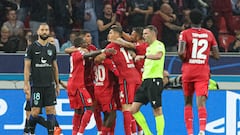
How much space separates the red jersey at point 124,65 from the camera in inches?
697

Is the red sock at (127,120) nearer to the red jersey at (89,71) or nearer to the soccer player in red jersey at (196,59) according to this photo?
the red jersey at (89,71)

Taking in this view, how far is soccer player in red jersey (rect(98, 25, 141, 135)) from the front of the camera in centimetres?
1762

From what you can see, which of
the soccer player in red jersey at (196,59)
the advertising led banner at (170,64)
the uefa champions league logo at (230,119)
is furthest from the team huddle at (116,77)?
the advertising led banner at (170,64)

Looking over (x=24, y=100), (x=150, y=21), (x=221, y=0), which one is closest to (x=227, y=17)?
(x=221, y=0)

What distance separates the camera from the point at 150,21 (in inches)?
893

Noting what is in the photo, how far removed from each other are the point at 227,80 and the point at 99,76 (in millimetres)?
4580

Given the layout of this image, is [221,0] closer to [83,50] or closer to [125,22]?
[125,22]

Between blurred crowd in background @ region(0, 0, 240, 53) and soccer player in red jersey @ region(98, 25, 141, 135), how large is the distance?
167 inches

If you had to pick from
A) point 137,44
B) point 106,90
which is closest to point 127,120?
point 106,90

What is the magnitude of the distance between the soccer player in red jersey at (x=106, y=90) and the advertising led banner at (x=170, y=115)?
1979 mm

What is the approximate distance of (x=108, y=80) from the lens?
1791 centimetres

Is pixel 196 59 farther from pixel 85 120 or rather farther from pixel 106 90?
pixel 85 120

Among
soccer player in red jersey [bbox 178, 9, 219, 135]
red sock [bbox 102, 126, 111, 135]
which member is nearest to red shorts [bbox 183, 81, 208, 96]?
soccer player in red jersey [bbox 178, 9, 219, 135]

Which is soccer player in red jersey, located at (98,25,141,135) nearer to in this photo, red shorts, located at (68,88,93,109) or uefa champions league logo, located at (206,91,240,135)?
red shorts, located at (68,88,93,109)
